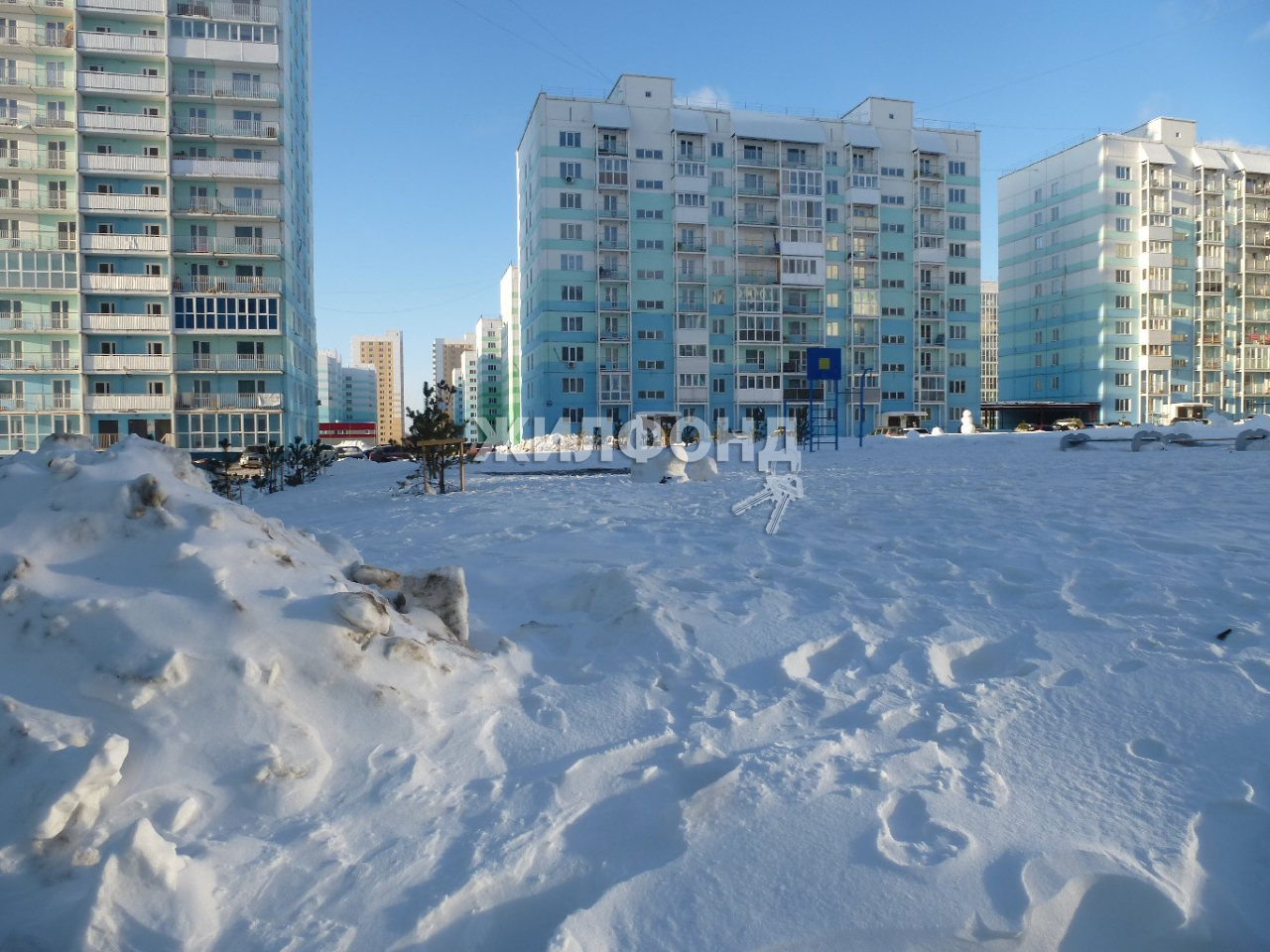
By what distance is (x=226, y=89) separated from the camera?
134 feet

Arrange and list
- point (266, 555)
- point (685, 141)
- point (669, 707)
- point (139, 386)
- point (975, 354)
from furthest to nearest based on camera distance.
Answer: point (975, 354) → point (685, 141) → point (139, 386) → point (266, 555) → point (669, 707)

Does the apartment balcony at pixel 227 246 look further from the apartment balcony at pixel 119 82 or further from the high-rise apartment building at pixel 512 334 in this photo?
the high-rise apartment building at pixel 512 334

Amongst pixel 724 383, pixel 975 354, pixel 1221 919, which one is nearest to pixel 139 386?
pixel 724 383

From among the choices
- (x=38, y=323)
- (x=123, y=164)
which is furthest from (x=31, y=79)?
(x=38, y=323)

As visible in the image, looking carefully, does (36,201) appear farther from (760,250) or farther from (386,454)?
(760,250)

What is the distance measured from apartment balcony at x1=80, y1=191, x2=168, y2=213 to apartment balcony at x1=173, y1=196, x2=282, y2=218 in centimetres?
77

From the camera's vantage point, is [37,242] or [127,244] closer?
[37,242]

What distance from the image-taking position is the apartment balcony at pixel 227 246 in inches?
1609

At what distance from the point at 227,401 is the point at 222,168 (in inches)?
453

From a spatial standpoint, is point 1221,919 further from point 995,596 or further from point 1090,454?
point 1090,454

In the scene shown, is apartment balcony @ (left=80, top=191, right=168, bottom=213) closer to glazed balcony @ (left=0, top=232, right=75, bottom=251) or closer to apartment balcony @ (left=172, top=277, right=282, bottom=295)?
glazed balcony @ (left=0, top=232, right=75, bottom=251)

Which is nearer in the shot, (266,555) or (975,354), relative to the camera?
(266,555)

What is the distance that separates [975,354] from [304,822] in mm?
65783

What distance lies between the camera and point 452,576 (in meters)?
4.97
